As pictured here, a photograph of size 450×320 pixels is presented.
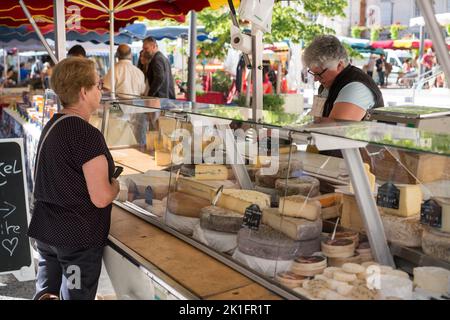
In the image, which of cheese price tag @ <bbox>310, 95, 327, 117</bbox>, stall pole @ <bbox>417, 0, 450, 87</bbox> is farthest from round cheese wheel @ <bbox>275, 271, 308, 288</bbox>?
cheese price tag @ <bbox>310, 95, 327, 117</bbox>

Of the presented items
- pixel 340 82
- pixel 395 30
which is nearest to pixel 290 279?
pixel 340 82

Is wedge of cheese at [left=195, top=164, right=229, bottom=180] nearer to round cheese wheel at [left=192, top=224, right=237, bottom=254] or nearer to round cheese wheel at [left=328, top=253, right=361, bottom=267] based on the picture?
round cheese wheel at [left=192, top=224, right=237, bottom=254]

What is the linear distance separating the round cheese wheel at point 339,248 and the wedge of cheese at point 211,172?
84 cm

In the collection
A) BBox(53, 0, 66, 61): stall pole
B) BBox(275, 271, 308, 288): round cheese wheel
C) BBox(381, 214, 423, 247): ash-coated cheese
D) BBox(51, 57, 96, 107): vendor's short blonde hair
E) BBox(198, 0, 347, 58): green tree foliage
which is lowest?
BBox(275, 271, 308, 288): round cheese wheel

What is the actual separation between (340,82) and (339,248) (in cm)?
182

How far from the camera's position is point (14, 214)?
3793 mm

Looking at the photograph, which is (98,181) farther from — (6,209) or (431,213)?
(6,209)

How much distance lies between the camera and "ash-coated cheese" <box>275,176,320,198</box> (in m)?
2.34

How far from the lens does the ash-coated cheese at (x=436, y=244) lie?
195 centimetres

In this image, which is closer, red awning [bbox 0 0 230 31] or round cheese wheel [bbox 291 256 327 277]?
round cheese wheel [bbox 291 256 327 277]

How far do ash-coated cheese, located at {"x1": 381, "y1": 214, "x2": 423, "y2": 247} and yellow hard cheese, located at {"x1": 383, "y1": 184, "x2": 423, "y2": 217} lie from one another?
0.03 m

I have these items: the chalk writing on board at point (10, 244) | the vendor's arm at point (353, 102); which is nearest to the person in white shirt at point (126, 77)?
the chalk writing on board at point (10, 244)

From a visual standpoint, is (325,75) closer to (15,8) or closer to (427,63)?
(15,8)
